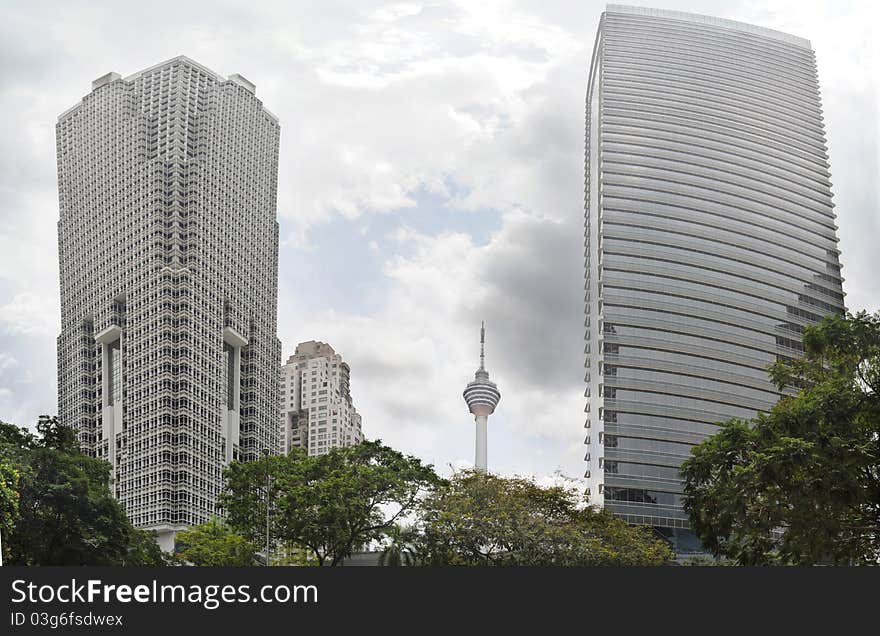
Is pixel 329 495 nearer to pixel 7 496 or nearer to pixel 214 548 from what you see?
pixel 214 548

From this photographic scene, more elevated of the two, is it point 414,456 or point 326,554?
point 414,456

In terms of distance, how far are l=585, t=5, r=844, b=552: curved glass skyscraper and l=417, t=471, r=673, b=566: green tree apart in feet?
47.0

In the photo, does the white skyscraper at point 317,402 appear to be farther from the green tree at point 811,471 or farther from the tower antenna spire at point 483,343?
the green tree at point 811,471

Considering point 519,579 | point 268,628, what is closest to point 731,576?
point 519,579

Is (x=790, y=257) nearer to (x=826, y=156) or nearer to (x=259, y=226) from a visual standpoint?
(x=826, y=156)

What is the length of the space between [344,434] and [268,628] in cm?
1140

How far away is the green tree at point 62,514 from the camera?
50.2 feet

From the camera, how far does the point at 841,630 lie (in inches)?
342

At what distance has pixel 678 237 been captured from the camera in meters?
39.4

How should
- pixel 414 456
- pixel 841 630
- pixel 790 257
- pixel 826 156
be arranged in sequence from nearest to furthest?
1. pixel 841 630
2. pixel 414 456
3. pixel 826 156
4. pixel 790 257

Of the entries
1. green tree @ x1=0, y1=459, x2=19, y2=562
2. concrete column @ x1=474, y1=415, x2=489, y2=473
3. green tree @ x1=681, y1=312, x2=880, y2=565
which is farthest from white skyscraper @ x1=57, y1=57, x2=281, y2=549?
green tree @ x1=681, y1=312, x2=880, y2=565

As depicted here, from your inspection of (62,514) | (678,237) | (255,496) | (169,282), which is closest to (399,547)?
(255,496)

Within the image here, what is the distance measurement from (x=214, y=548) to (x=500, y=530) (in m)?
4.77

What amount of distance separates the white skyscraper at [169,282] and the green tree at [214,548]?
1.89 ft
